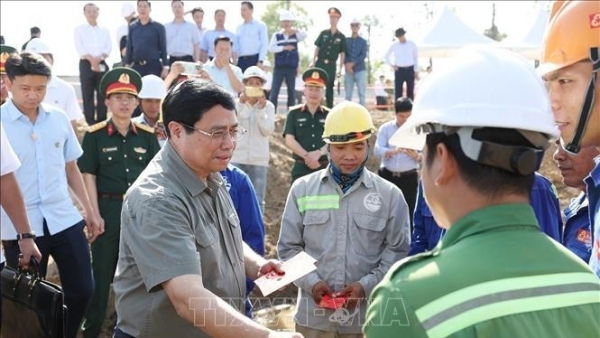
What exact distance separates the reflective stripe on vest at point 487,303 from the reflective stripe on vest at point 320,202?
2.82m

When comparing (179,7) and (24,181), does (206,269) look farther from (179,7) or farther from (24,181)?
(179,7)

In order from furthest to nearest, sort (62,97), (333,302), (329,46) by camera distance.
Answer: (329,46) < (62,97) < (333,302)

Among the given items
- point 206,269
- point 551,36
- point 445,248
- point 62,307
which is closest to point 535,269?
point 445,248

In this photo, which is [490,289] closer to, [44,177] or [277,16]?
[44,177]

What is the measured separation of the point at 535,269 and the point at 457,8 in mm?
53450

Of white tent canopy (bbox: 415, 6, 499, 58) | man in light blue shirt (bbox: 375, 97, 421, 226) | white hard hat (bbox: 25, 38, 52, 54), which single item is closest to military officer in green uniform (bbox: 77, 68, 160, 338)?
white hard hat (bbox: 25, 38, 52, 54)

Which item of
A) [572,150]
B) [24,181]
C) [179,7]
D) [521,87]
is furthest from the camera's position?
[179,7]

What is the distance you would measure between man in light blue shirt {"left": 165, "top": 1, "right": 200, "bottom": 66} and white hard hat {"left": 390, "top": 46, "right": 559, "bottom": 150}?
9574 millimetres

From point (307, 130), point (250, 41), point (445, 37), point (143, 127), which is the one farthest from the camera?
point (445, 37)

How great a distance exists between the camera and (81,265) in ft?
17.0

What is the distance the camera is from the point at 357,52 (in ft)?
43.7

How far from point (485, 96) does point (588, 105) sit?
0.98 m

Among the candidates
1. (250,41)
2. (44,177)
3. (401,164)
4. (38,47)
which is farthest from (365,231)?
(250,41)

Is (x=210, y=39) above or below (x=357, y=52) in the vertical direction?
above
